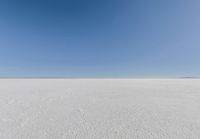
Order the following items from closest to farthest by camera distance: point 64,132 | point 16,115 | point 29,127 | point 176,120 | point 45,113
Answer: point 64,132, point 29,127, point 176,120, point 16,115, point 45,113

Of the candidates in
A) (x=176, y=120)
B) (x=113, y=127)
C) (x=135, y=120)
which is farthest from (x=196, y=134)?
(x=113, y=127)

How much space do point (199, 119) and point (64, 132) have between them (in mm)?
2972

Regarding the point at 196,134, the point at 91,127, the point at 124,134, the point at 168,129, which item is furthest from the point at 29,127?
the point at 196,134

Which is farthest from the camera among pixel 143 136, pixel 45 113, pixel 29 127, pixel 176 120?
pixel 45 113

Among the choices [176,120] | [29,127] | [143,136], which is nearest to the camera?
[143,136]

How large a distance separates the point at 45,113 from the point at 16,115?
65cm

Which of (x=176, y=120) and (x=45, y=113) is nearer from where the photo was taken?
(x=176, y=120)

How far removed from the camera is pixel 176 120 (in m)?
2.52

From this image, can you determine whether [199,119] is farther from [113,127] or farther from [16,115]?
[16,115]

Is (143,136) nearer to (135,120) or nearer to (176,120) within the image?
(135,120)

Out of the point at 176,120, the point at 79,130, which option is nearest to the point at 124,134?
the point at 79,130

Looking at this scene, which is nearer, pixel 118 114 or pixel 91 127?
pixel 91 127

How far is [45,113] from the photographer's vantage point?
2973 millimetres

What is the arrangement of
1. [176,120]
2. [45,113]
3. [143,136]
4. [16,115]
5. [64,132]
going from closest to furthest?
[143,136] < [64,132] < [176,120] < [16,115] < [45,113]
